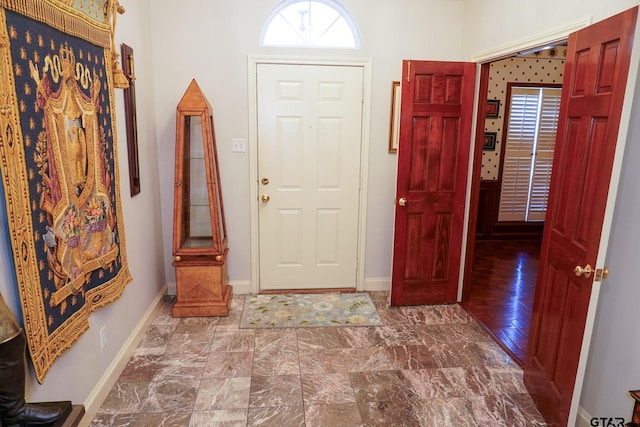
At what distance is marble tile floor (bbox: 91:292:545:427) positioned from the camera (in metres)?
2.11

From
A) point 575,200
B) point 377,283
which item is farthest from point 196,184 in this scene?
point 575,200

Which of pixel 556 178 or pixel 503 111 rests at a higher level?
pixel 503 111

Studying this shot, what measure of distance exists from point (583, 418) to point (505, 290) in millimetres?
1846

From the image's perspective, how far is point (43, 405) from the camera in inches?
51.1

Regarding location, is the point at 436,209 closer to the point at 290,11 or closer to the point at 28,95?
the point at 290,11

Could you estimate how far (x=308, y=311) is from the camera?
3330 mm

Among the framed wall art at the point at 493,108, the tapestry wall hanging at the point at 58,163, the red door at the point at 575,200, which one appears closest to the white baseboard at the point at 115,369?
the tapestry wall hanging at the point at 58,163

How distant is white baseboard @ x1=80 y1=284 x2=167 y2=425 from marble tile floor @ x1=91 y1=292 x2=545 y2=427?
0.04 metres

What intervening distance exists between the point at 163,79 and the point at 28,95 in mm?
1826

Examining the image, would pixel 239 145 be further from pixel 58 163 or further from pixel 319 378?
pixel 319 378

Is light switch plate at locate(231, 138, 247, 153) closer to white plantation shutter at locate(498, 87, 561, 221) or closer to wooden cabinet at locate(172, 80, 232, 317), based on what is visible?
wooden cabinet at locate(172, 80, 232, 317)

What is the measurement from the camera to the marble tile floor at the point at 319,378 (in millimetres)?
2113

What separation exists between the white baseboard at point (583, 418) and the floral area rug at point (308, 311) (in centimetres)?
139

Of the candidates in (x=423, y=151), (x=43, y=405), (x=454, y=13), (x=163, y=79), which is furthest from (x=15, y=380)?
(x=454, y=13)
